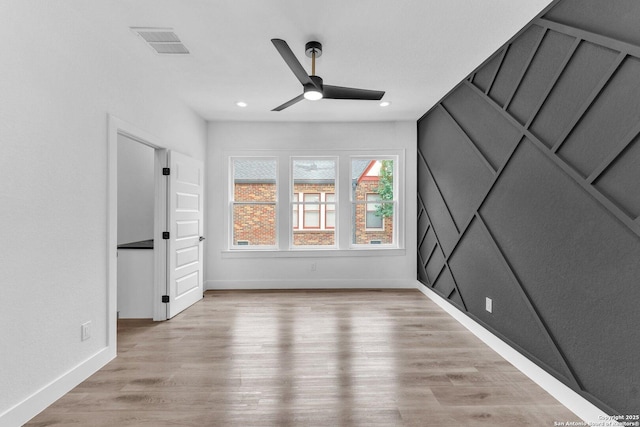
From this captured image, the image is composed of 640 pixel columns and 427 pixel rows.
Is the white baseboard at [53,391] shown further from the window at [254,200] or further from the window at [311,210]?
the window at [311,210]

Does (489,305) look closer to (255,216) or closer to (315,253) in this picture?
(315,253)

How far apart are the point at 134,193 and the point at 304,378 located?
3.61 metres

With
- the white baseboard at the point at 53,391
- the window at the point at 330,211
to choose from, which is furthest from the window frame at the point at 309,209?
the white baseboard at the point at 53,391

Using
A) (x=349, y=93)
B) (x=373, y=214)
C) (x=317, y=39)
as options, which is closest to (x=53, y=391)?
(x=349, y=93)

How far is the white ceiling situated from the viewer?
2.23 metres

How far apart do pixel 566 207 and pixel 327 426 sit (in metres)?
2.07

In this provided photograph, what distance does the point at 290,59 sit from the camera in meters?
2.22

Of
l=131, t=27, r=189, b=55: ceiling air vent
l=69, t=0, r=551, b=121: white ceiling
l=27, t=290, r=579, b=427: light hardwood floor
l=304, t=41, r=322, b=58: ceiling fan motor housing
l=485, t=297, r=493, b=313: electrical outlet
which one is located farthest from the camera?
l=485, t=297, r=493, b=313: electrical outlet

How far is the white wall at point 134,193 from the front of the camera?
4312mm

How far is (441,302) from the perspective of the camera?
406 centimetres

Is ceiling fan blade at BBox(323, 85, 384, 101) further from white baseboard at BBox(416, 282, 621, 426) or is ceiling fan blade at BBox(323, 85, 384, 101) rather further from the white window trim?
white baseboard at BBox(416, 282, 621, 426)

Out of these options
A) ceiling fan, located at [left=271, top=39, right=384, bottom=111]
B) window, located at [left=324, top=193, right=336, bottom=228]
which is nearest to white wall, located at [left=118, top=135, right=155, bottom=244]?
window, located at [left=324, top=193, right=336, bottom=228]

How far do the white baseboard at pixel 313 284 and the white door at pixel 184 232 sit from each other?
2.06 ft

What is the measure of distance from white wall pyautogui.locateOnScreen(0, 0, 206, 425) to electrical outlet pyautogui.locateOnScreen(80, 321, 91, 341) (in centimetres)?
5
